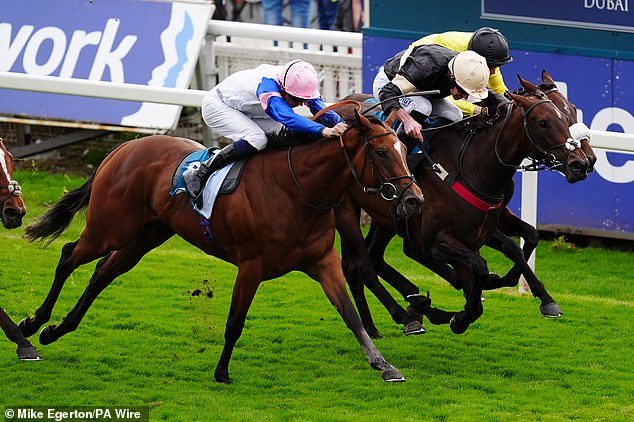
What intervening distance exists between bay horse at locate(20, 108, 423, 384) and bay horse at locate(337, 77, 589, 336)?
74cm

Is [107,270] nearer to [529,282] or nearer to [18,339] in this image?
[18,339]

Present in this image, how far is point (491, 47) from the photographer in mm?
7906

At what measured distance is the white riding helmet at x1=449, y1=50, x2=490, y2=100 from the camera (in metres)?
7.58

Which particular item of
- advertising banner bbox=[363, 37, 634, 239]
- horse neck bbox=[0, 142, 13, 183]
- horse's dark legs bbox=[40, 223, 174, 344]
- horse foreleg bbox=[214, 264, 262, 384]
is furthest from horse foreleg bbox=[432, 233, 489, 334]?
advertising banner bbox=[363, 37, 634, 239]

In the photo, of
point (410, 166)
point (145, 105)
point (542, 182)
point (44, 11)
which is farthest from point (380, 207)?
point (44, 11)

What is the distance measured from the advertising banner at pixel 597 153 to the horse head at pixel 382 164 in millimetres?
4053

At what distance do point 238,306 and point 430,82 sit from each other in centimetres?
163

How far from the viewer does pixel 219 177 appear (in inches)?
297

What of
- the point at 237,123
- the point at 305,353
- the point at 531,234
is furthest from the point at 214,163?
the point at 531,234

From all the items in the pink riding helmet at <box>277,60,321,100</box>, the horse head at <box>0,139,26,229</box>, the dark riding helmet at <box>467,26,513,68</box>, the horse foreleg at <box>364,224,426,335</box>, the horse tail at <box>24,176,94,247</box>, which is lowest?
the horse foreleg at <box>364,224,426,335</box>

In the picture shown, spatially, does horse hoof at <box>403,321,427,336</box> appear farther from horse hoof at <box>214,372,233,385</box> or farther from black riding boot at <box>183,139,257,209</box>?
black riding boot at <box>183,139,257,209</box>

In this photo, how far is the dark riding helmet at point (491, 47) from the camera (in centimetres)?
791

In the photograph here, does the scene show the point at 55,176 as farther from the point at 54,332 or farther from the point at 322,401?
the point at 322,401

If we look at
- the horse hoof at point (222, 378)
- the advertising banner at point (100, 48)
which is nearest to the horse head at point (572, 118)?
the horse hoof at point (222, 378)
